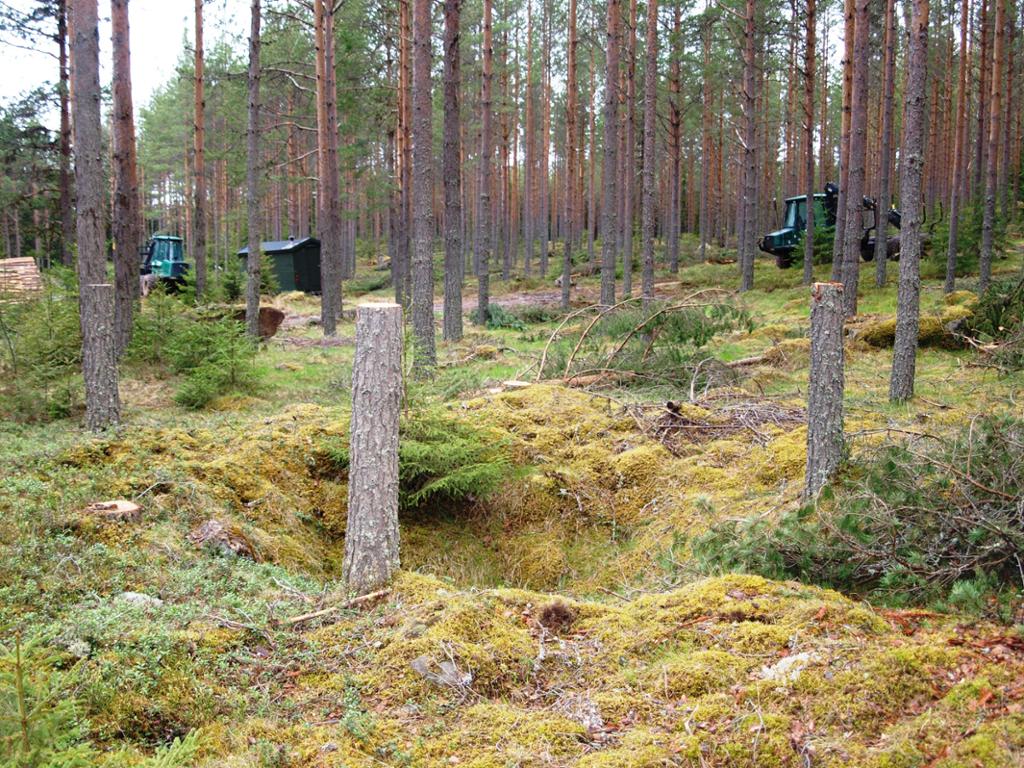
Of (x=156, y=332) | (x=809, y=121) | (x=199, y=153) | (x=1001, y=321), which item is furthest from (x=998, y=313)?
(x=199, y=153)

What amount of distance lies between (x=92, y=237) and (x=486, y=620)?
669cm

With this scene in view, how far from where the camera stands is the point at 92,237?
27.6 ft

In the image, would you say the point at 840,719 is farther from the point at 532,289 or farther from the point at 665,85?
the point at 665,85

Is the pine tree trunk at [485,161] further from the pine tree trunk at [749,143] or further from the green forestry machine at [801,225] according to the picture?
the green forestry machine at [801,225]

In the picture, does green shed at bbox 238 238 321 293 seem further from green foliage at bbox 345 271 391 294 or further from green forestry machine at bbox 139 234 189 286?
green foliage at bbox 345 271 391 294

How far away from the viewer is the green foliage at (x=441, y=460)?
684 centimetres

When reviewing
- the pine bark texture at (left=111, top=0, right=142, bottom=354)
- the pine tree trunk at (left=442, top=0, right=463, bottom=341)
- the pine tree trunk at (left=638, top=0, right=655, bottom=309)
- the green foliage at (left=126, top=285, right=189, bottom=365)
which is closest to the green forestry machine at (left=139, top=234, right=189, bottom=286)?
the pine tree trunk at (left=442, top=0, right=463, bottom=341)

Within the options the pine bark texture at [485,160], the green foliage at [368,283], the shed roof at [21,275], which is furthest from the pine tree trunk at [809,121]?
the shed roof at [21,275]

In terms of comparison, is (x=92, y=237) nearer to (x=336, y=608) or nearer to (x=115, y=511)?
(x=115, y=511)

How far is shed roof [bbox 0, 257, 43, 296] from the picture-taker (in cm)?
1396

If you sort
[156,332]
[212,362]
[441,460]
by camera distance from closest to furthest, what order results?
1. [441,460]
2. [212,362]
3. [156,332]

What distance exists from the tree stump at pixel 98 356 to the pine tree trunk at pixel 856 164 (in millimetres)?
13256

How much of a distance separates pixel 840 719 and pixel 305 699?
2.36 metres

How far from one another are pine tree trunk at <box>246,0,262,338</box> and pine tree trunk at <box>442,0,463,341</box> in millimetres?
3879
